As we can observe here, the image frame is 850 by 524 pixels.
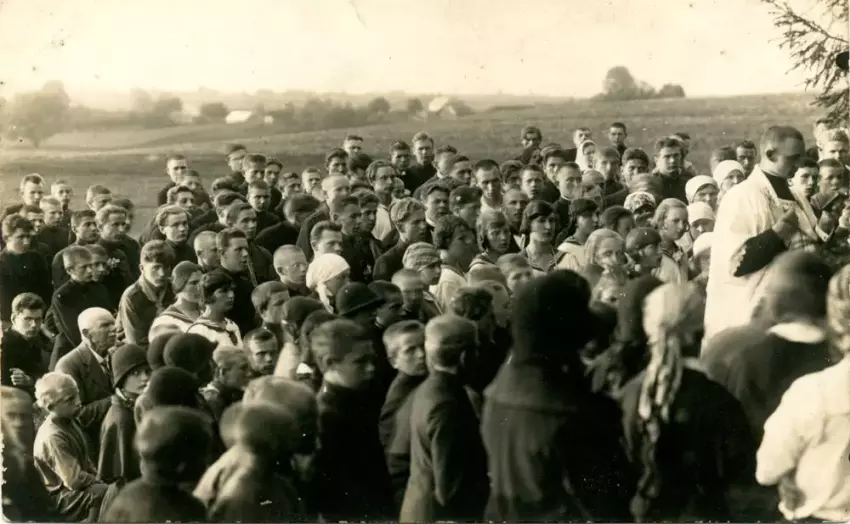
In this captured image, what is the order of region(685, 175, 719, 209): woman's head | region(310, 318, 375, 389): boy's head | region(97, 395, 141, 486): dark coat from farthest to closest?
region(685, 175, 719, 209): woman's head → region(97, 395, 141, 486): dark coat → region(310, 318, 375, 389): boy's head

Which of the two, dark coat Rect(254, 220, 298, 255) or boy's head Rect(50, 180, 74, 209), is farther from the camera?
boy's head Rect(50, 180, 74, 209)

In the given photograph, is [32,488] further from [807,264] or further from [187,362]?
[807,264]

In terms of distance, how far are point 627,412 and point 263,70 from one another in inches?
97.7

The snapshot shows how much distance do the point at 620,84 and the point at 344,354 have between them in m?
1.92

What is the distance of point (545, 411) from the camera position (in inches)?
193

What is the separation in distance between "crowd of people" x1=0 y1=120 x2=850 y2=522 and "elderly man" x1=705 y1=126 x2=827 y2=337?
0.01 m

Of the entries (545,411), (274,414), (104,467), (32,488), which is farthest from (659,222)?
(32,488)

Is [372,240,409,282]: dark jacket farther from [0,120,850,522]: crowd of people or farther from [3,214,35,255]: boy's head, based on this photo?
[3,214,35,255]: boy's head

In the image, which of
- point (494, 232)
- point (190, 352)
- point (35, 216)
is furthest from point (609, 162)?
point (35, 216)

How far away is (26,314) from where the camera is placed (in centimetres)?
529

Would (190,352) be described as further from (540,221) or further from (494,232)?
(540,221)

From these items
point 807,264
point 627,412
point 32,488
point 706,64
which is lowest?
point 32,488

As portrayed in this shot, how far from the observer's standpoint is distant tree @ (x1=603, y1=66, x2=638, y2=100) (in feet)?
17.2

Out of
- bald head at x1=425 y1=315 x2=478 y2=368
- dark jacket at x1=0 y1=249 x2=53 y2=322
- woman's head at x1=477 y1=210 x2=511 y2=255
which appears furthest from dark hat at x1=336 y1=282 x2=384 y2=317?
dark jacket at x1=0 y1=249 x2=53 y2=322
